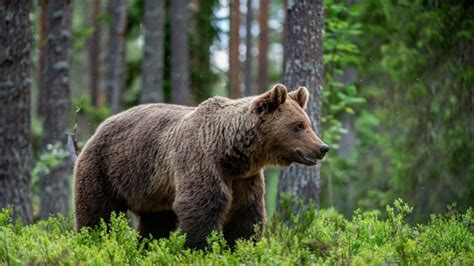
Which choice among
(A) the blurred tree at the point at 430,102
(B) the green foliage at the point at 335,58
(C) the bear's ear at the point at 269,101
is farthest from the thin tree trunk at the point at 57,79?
(C) the bear's ear at the point at 269,101

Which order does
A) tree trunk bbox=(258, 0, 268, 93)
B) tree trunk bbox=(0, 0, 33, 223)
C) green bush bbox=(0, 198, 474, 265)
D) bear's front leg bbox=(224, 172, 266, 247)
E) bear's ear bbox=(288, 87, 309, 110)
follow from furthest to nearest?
tree trunk bbox=(258, 0, 268, 93) < tree trunk bbox=(0, 0, 33, 223) < bear's ear bbox=(288, 87, 309, 110) < bear's front leg bbox=(224, 172, 266, 247) < green bush bbox=(0, 198, 474, 265)

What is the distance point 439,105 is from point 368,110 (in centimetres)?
986

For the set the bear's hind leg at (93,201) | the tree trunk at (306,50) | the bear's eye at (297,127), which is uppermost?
the tree trunk at (306,50)

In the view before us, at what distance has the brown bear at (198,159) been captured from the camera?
659 cm

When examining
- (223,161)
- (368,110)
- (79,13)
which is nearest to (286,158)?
(223,161)

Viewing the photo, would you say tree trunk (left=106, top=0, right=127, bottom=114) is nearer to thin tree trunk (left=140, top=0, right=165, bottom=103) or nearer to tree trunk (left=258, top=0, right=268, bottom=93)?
thin tree trunk (left=140, top=0, right=165, bottom=103)

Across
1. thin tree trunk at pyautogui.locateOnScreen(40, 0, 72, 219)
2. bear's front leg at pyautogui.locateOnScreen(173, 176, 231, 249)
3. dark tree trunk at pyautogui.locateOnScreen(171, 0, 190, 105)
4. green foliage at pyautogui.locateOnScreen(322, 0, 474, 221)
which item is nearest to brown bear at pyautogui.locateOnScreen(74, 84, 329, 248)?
bear's front leg at pyautogui.locateOnScreen(173, 176, 231, 249)

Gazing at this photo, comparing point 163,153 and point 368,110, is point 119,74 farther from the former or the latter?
point 163,153

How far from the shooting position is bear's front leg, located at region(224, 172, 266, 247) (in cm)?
690

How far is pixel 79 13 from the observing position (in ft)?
124

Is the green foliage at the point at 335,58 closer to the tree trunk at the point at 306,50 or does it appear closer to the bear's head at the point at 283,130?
the tree trunk at the point at 306,50

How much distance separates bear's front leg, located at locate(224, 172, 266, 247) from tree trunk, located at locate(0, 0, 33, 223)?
3.83 meters

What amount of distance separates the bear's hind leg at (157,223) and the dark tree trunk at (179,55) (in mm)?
8618

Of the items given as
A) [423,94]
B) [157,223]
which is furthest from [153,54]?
[157,223]
